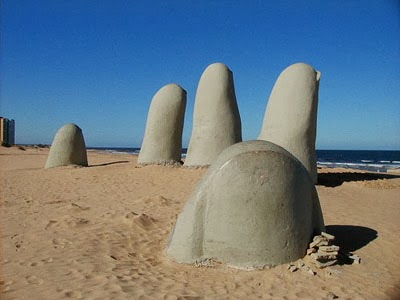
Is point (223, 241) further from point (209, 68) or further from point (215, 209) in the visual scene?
point (209, 68)

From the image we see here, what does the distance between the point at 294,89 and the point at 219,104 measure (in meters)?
2.35

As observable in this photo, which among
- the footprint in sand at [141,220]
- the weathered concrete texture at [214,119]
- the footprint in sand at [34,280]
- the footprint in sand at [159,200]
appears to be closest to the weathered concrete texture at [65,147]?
the weathered concrete texture at [214,119]

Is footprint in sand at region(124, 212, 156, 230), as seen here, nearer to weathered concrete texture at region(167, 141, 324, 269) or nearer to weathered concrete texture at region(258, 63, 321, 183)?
weathered concrete texture at region(167, 141, 324, 269)

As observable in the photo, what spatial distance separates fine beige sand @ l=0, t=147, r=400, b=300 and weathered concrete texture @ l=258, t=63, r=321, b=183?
3.48ft

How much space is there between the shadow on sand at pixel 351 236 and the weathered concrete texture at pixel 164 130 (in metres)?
6.77

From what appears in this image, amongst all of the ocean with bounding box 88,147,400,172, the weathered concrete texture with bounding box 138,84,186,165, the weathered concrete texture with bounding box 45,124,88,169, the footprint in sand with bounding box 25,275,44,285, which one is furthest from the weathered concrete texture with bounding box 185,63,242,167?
the ocean with bounding box 88,147,400,172

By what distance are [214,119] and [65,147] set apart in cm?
574

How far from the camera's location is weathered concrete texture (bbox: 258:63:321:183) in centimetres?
908

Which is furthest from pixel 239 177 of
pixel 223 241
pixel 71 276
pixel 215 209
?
pixel 71 276

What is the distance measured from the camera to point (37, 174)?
40.9ft

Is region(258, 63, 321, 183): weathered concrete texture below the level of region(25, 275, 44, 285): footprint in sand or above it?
above

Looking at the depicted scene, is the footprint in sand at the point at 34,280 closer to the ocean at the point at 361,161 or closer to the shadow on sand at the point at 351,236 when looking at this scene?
the shadow on sand at the point at 351,236

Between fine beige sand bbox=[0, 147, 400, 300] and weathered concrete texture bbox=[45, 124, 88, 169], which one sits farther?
weathered concrete texture bbox=[45, 124, 88, 169]

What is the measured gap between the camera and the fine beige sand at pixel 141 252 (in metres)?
3.70
